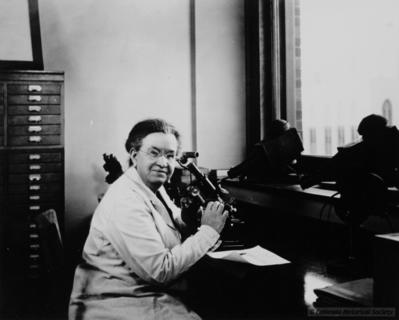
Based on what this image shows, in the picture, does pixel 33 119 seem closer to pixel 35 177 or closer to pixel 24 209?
pixel 35 177

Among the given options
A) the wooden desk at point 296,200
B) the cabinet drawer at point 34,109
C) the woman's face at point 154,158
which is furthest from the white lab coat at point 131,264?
the cabinet drawer at point 34,109

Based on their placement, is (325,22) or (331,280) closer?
(331,280)

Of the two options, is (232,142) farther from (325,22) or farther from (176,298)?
(176,298)

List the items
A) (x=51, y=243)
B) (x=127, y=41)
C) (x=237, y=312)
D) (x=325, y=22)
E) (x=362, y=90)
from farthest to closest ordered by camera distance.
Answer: (x=127, y=41)
(x=325, y=22)
(x=362, y=90)
(x=51, y=243)
(x=237, y=312)

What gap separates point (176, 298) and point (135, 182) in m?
0.46

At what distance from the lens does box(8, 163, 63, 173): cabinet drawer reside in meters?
3.89

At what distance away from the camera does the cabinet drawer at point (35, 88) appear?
12.7 ft

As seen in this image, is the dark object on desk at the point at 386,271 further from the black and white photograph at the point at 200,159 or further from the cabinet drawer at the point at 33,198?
the cabinet drawer at the point at 33,198

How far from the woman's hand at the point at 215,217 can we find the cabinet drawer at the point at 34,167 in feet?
8.25

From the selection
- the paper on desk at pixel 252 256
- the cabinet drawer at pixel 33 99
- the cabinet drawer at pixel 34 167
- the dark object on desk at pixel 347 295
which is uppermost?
the cabinet drawer at pixel 33 99

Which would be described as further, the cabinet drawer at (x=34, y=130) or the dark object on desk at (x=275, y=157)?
the cabinet drawer at (x=34, y=130)

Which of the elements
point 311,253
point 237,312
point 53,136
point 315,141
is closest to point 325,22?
point 315,141

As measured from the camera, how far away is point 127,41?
14.8ft

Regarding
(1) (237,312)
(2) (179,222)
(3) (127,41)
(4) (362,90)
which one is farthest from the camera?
(3) (127,41)
